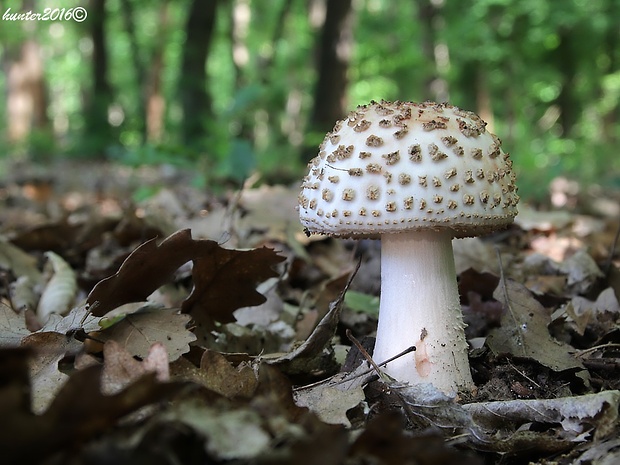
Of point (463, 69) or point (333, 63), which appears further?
point (463, 69)

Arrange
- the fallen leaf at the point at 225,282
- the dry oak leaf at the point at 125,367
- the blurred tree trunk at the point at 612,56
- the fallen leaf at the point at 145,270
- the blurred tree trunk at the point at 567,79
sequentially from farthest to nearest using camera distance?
the blurred tree trunk at the point at 567,79
the blurred tree trunk at the point at 612,56
the fallen leaf at the point at 225,282
the fallen leaf at the point at 145,270
the dry oak leaf at the point at 125,367

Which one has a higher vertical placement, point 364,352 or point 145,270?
point 145,270

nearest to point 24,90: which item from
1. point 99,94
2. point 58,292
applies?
point 99,94

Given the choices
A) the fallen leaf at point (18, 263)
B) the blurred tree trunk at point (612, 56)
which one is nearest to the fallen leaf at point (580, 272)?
the fallen leaf at point (18, 263)

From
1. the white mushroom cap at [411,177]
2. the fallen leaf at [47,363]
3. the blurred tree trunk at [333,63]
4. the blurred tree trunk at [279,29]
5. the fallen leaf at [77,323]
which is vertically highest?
the blurred tree trunk at [279,29]

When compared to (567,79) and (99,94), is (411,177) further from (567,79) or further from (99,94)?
(567,79)

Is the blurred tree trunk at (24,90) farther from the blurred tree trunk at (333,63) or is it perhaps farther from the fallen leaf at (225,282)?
the fallen leaf at (225,282)
